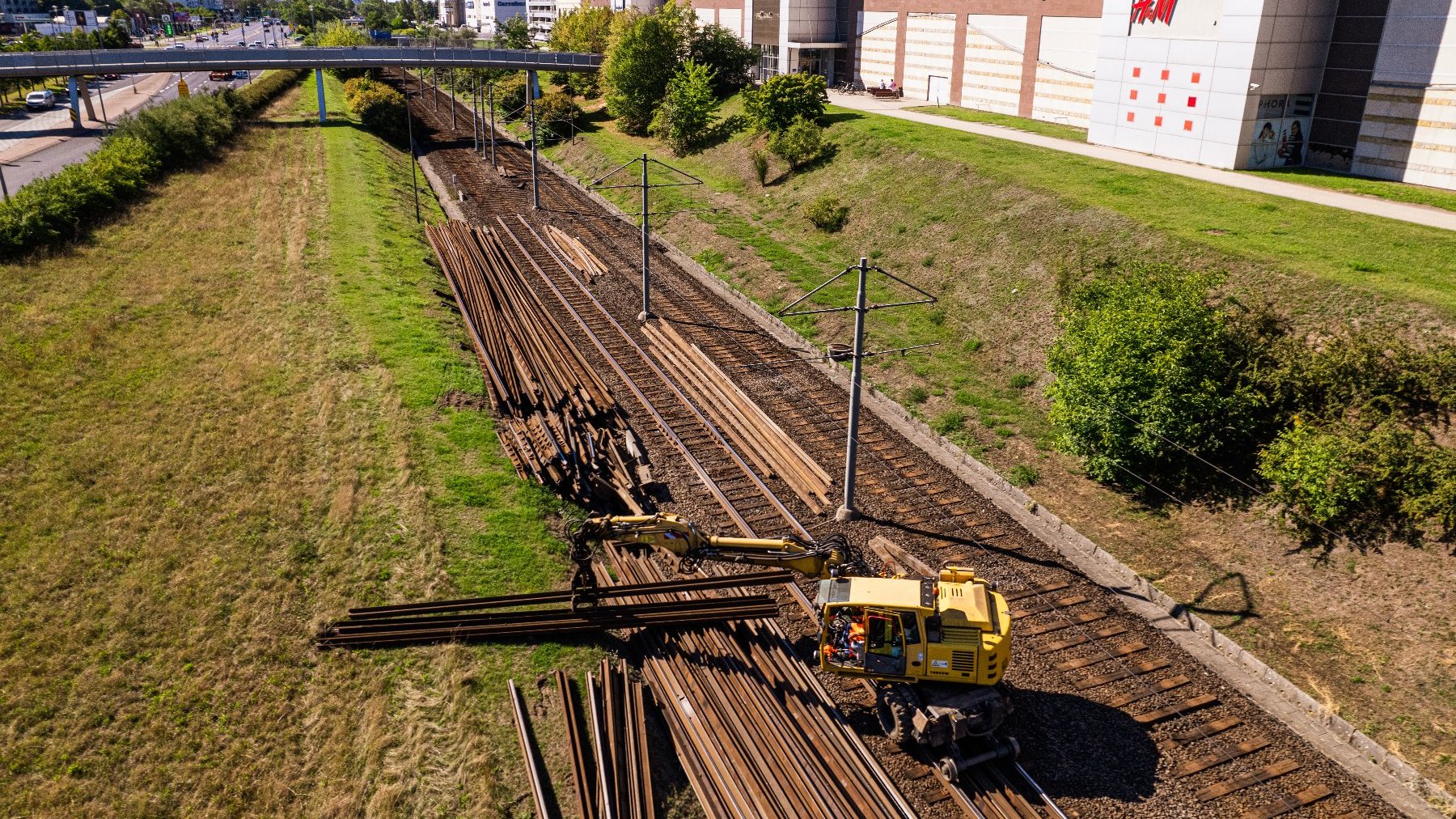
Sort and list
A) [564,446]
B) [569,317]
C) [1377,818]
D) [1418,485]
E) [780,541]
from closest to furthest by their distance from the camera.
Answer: [1377,818], [780,541], [1418,485], [564,446], [569,317]

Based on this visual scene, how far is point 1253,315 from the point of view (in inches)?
1021

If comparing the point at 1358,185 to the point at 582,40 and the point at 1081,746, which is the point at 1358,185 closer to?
the point at 1081,746

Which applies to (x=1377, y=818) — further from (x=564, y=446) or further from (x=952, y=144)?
(x=952, y=144)

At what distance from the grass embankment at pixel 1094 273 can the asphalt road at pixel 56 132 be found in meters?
35.0

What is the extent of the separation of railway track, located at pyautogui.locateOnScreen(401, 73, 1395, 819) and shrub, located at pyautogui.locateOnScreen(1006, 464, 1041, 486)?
1.29 metres

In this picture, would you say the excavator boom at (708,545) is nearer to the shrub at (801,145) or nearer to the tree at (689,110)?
the shrub at (801,145)

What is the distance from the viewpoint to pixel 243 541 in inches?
875

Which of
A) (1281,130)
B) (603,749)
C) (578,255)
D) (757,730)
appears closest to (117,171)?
(578,255)

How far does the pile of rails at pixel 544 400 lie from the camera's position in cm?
2464

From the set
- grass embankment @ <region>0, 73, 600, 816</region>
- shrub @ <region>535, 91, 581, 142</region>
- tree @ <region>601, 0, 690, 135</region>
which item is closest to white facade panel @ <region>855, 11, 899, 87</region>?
tree @ <region>601, 0, 690, 135</region>

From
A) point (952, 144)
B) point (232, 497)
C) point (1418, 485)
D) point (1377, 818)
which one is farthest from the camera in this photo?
point (952, 144)

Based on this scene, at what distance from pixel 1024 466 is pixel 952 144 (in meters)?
28.0

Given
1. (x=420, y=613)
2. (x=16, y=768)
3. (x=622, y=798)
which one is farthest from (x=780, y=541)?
(x=16, y=768)

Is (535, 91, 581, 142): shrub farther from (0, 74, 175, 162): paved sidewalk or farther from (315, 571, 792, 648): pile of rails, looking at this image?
(315, 571, 792, 648): pile of rails
